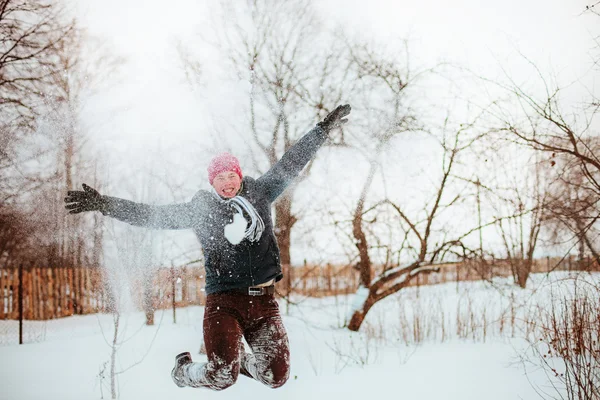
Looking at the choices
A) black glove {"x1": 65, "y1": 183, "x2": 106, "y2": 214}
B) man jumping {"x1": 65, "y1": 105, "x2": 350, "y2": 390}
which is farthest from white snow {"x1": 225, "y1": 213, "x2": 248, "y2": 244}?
black glove {"x1": 65, "y1": 183, "x2": 106, "y2": 214}

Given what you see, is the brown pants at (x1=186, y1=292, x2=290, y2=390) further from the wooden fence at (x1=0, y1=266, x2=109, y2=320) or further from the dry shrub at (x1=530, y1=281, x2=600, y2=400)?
the wooden fence at (x1=0, y1=266, x2=109, y2=320)

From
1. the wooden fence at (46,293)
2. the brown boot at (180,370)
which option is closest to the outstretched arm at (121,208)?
the brown boot at (180,370)

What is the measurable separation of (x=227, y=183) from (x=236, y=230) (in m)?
0.30

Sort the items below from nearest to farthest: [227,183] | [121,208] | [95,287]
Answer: [121,208], [227,183], [95,287]

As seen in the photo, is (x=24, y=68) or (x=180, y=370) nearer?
(x=180, y=370)

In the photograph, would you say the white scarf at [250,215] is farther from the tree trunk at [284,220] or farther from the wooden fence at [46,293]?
the wooden fence at [46,293]

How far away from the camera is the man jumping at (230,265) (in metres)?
2.47

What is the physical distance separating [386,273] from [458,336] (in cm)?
117

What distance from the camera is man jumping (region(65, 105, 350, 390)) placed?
2.47m

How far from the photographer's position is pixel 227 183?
2604mm

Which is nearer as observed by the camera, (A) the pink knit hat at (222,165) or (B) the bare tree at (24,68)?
(A) the pink knit hat at (222,165)

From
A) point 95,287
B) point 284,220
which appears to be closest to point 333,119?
point 284,220

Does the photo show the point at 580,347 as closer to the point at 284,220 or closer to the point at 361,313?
the point at 361,313

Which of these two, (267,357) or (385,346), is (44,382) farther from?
(385,346)
